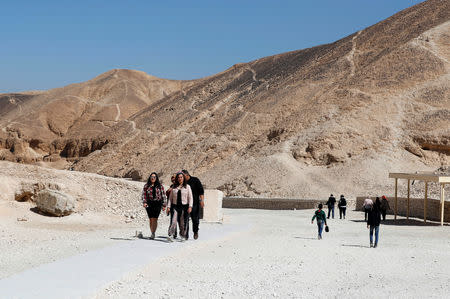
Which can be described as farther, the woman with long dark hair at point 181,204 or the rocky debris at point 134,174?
the rocky debris at point 134,174

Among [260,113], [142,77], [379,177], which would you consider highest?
[142,77]

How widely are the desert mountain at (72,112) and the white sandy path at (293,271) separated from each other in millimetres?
55788

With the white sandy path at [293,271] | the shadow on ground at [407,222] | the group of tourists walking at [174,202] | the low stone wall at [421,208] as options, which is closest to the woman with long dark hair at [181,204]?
the group of tourists walking at [174,202]

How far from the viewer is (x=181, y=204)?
37.0ft

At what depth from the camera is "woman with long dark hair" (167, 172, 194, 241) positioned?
11266mm

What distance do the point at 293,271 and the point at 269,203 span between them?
21727 millimetres

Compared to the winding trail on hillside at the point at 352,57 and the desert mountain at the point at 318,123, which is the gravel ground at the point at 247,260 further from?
the winding trail on hillside at the point at 352,57

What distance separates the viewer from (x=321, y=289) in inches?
310

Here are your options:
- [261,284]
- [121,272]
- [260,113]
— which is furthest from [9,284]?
[260,113]

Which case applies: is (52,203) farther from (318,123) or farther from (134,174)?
(134,174)

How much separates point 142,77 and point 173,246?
91.3m

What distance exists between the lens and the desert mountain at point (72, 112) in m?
71.6

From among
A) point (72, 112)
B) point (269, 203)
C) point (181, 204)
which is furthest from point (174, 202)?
point (72, 112)

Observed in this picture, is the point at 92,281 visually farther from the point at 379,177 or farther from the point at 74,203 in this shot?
the point at 379,177
